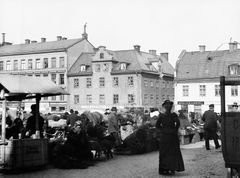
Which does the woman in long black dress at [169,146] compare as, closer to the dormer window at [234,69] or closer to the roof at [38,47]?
the dormer window at [234,69]

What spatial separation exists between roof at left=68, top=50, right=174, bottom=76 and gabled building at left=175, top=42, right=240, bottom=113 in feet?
17.6

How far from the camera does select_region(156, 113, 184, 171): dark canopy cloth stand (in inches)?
423

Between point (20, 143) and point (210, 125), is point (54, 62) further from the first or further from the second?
point (20, 143)

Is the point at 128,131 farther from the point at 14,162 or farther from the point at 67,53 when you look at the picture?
the point at 67,53

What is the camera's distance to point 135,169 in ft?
38.9

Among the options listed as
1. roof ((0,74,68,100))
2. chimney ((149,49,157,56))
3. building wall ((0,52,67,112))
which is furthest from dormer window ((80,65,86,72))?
roof ((0,74,68,100))

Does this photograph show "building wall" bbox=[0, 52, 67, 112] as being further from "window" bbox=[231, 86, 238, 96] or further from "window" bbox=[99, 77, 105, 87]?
"window" bbox=[231, 86, 238, 96]

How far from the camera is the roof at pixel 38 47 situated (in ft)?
210

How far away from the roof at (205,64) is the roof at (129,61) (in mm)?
5282

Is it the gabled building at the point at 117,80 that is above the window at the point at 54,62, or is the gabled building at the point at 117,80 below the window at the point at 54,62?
below

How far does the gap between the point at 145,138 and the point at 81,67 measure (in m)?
45.0

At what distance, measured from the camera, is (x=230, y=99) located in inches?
1977

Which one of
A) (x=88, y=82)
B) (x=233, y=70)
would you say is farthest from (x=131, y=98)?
(x=233, y=70)

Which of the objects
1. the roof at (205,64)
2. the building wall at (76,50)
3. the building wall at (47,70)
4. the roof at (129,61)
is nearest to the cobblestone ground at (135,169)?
the roof at (205,64)
